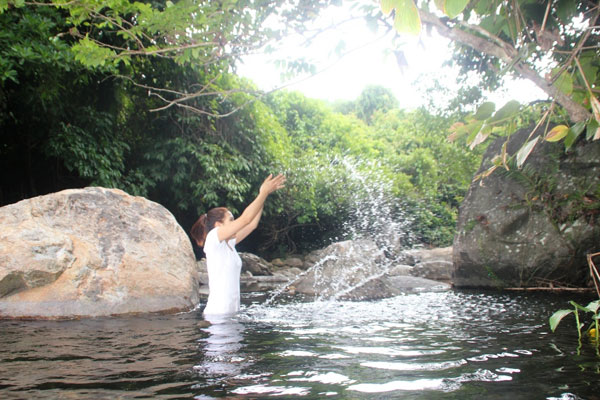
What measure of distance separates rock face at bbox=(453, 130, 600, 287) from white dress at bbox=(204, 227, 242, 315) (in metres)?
4.61

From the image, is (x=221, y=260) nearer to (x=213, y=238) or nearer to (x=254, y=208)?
(x=213, y=238)

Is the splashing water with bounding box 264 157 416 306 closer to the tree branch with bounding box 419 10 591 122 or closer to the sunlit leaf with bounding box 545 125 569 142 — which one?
the tree branch with bounding box 419 10 591 122

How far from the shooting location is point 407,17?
1323mm

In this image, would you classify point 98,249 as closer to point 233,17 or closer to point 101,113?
point 233,17

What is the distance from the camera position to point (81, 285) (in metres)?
6.03

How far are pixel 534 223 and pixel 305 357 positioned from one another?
6.00m

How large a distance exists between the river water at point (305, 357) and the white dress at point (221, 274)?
21 cm

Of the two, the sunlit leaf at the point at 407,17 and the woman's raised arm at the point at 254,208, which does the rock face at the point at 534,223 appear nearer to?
the woman's raised arm at the point at 254,208

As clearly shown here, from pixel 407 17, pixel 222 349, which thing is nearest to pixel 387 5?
pixel 407 17

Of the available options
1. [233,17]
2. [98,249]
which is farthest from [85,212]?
[233,17]

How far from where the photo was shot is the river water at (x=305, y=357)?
2.59m

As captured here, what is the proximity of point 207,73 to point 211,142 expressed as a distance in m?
A: 1.77

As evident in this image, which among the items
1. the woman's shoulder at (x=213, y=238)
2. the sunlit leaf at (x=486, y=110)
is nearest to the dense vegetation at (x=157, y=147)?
the woman's shoulder at (x=213, y=238)

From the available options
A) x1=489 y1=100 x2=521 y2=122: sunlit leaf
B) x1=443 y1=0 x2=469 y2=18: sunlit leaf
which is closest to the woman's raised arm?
x1=489 y1=100 x2=521 y2=122: sunlit leaf
